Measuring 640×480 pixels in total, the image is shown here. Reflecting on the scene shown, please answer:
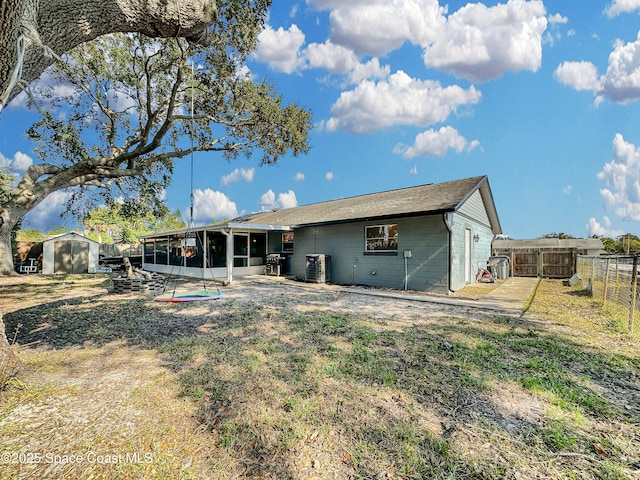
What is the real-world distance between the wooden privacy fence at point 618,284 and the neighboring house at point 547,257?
6.48 meters

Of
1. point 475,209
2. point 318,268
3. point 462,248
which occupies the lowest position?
point 318,268

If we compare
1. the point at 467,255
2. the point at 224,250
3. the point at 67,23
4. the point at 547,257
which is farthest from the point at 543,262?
the point at 67,23

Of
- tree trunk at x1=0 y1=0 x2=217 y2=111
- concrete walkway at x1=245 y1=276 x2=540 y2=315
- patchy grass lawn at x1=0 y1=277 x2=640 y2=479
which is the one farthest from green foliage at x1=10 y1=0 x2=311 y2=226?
patchy grass lawn at x1=0 y1=277 x2=640 y2=479

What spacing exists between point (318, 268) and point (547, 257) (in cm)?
1267

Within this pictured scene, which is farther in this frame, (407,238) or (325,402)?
(407,238)

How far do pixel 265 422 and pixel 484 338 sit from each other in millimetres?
3922

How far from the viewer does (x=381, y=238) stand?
1098 centimetres

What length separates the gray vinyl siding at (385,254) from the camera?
9.42 meters

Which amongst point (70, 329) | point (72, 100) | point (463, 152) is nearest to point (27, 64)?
point (70, 329)

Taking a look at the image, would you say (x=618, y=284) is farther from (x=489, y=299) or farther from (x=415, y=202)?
(x=415, y=202)

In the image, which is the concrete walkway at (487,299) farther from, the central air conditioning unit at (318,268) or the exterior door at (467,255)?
the central air conditioning unit at (318,268)

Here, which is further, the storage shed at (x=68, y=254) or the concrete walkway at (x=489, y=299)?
the storage shed at (x=68, y=254)

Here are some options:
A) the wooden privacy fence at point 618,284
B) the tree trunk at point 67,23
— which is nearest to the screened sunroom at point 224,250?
the tree trunk at point 67,23

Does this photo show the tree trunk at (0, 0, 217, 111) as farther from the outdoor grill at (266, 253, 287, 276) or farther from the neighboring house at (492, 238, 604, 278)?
the neighboring house at (492, 238, 604, 278)
